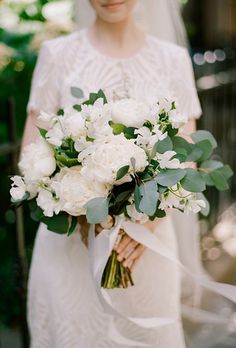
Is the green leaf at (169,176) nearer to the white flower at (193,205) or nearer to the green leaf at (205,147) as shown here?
the white flower at (193,205)

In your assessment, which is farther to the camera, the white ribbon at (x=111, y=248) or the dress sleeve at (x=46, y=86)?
the dress sleeve at (x=46, y=86)

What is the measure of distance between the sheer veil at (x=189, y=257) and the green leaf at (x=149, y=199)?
1.27 meters

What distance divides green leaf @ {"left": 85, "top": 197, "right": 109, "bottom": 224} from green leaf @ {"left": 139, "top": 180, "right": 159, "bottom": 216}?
12 centimetres

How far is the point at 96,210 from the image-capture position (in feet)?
6.62

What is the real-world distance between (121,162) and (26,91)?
2310 millimetres

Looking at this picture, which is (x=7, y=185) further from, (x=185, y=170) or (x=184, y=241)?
(x=185, y=170)

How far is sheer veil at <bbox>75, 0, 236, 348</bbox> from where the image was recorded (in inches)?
135

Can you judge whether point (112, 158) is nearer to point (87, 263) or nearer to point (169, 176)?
point (169, 176)

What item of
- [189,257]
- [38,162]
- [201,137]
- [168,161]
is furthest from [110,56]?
[189,257]

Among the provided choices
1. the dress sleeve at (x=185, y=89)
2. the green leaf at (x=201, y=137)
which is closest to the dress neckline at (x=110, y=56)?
the dress sleeve at (x=185, y=89)

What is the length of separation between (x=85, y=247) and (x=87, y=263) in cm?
6

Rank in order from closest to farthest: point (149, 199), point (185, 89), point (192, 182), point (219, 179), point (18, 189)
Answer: point (149, 199) → point (192, 182) → point (18, 189) → point (219, 179) → point (185, 89)

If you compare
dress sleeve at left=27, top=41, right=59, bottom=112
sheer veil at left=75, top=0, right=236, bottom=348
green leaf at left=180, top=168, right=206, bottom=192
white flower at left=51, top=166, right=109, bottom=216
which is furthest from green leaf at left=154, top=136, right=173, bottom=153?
sheer veil at left=75, top=0, right=236, bottom=348

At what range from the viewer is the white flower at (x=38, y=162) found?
7.06 feet
